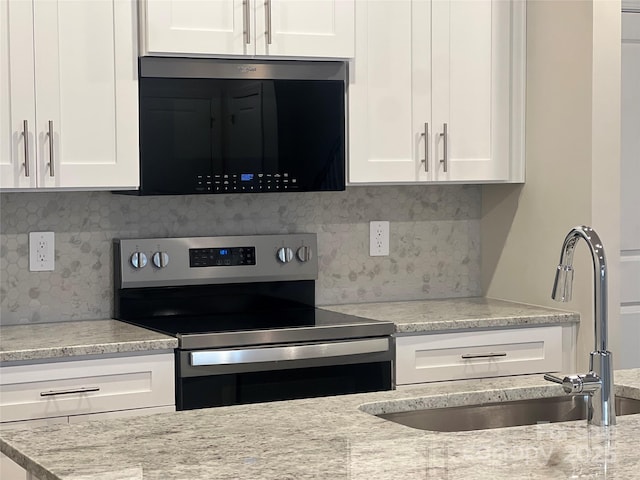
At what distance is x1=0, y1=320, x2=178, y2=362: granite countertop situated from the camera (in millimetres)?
2902

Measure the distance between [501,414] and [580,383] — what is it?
34 centimetres

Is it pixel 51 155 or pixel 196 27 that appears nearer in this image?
pixel 51 155

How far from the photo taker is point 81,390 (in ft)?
9.73

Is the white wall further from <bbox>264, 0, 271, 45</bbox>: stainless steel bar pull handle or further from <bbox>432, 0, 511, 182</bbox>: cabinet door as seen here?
<bbox>264, 0, 271, 45</bbox>: stainless steel bar pull handle

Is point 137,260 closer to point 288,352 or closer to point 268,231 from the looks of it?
point 268,231

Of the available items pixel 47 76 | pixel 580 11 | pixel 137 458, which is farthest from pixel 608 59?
pixel 137 458

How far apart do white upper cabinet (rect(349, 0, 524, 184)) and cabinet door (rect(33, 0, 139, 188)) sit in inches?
31.7

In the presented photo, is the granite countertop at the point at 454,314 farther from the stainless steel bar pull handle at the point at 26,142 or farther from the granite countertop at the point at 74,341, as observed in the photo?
the stainless steel bar pull handle at the point at 26,142

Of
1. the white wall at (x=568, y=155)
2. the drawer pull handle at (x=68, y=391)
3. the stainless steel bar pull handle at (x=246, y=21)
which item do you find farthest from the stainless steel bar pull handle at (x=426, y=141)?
the drawer pull handle at (x=68, y=391)

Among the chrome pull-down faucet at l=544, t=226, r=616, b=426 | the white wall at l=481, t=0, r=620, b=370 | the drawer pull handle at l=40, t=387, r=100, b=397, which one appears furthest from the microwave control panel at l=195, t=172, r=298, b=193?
the chrome pull-down faucet at l=544, t=226, r=616, b=426

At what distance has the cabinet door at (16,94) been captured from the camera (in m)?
3.10

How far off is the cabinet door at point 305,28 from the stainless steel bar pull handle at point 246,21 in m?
0.03

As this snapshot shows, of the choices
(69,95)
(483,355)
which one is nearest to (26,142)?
(69,95)

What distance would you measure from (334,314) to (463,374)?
1.63 ft
